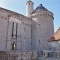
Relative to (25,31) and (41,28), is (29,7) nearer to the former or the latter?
(41,28)

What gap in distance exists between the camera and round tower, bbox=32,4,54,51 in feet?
100

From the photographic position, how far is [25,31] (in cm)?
2980

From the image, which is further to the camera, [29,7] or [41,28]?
[29,7]

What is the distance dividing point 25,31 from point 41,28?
141 inches

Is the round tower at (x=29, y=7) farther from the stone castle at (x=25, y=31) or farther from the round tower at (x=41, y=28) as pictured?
the round tower at (x=41, y=28)

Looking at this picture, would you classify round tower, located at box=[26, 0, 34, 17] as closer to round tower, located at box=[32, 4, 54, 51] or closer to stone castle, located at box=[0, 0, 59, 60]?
stone castle, located at box=[0, 0, 59, 60]

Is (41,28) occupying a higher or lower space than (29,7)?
lower

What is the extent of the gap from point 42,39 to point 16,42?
20.0 feet

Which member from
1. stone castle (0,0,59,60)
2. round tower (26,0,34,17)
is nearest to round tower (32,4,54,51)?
stone castle (0,0,59,60)

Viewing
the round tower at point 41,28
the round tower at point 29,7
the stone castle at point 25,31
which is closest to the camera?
the stone castle at point 25,31

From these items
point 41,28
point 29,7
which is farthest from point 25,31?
point 29,7

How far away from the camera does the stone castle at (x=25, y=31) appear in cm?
2624

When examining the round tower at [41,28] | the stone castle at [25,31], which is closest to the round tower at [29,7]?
the stone castle at [25,31]

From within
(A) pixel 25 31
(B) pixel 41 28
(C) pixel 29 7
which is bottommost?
(A) pixel 25 31
